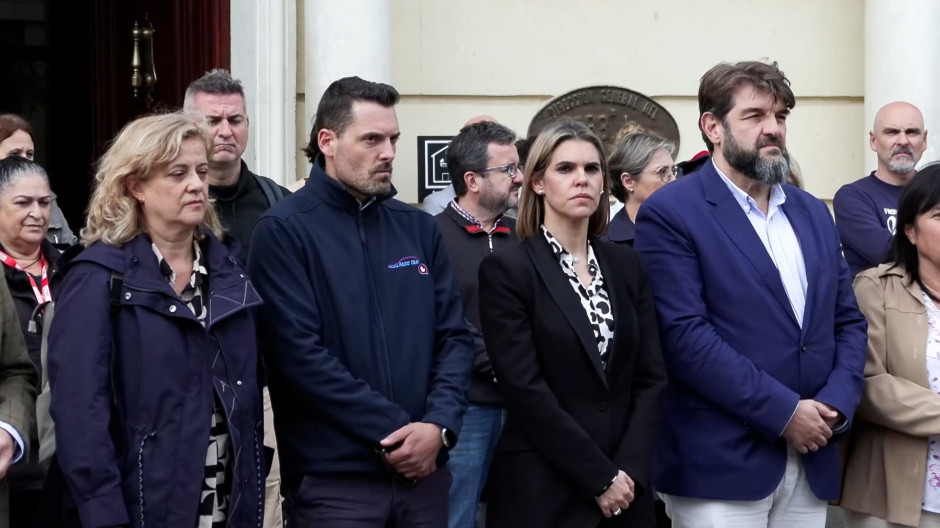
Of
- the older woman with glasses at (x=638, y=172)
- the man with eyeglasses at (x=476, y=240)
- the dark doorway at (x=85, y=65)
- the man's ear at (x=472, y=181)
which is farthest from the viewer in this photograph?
the dark doorway at (x=85, y=65)

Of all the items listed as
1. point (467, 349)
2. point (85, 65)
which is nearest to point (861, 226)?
point (467, 349)

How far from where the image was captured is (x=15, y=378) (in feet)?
13.8

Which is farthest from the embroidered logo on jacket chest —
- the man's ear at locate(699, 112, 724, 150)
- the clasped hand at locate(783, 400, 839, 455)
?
the clasped hand at locate(783, 400, 839, 455)

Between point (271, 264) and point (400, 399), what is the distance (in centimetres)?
57

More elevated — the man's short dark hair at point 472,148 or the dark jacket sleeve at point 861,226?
the man's short dark hair at point 472,148

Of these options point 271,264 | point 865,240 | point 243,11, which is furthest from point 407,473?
point 243,11

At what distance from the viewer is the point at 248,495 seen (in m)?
4.00

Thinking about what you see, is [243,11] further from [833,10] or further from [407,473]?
[407,473]

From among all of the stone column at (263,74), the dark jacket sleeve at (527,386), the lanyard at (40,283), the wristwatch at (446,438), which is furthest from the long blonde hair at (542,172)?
the stone column at (263,74)

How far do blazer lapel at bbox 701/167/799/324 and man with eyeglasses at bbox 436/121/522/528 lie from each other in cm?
105

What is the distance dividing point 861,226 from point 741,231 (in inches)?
82.3

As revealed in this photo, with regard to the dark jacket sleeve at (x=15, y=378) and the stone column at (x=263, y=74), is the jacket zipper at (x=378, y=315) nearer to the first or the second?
the dark jacket sleeve at (x=15, y=378)

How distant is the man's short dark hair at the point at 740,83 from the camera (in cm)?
472

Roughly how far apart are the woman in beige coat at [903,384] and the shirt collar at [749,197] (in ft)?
1.83
